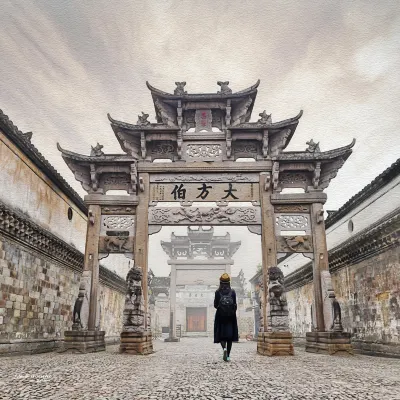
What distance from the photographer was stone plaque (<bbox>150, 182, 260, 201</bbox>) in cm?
1214

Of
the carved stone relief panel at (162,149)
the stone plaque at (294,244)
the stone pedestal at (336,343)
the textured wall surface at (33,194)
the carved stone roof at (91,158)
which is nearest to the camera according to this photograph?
the textured wall surface at (33,194)

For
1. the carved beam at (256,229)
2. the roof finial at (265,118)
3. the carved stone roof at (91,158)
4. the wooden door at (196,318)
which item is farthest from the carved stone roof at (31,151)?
the wooden door at (196,318)

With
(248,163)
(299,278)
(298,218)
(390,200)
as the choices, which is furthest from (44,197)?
(299,278)

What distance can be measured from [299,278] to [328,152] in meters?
7.73

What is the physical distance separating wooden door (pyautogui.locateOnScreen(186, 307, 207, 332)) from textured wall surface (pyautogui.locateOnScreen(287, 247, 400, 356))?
3021 cm

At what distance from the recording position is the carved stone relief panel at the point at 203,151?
12.5 metres

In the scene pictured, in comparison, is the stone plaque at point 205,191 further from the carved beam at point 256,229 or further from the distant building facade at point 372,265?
the distant building facade at point 372,265

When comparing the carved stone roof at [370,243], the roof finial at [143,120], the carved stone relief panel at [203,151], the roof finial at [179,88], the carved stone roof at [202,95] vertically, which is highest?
the roof finial at [179,88]

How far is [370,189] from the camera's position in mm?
11750

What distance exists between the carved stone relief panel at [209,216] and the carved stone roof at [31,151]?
3.53 meters

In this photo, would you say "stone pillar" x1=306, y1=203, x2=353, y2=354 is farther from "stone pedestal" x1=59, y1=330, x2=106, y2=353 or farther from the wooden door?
→ the wooden door

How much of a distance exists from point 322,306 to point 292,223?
2607 millimetres

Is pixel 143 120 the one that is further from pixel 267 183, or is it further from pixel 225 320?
pixel 225 320

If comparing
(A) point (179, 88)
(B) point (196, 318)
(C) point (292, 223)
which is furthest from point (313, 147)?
(B) point (196, 318)
